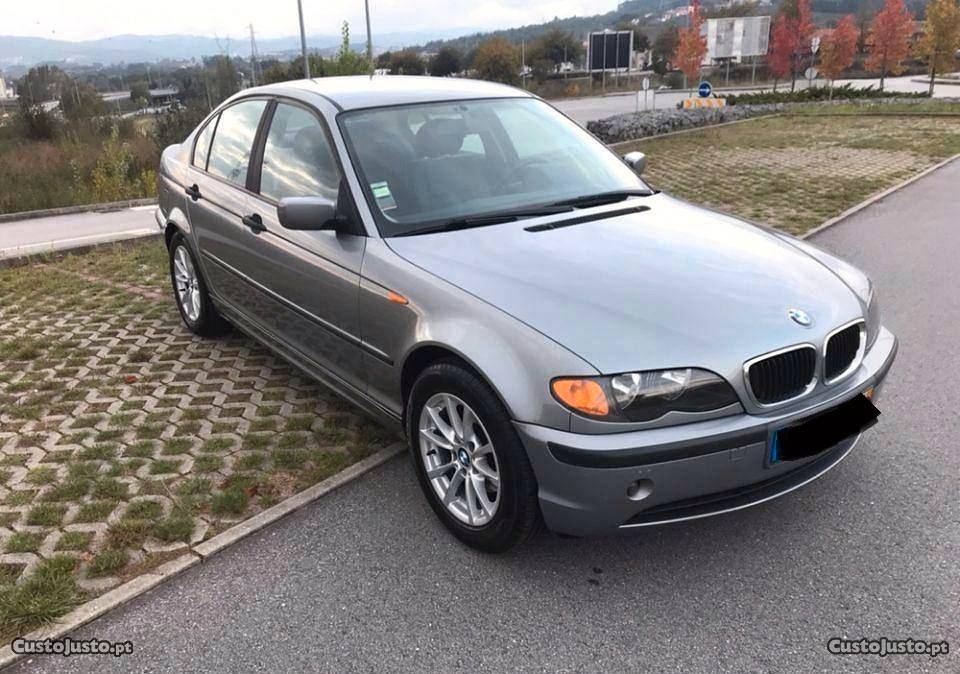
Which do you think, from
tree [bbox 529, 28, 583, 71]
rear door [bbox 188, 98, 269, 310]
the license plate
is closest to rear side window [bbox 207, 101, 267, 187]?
rear door [bbox 188, 98, 269, 310]

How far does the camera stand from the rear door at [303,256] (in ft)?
11.5

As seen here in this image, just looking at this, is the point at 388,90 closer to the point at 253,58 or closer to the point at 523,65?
the point at 253,58

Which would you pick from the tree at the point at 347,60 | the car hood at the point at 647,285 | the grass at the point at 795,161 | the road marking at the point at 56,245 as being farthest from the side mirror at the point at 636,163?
the tree at the point at 347,60

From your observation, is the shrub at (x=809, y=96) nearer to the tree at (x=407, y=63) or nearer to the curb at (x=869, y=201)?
the curb at (x=869, y=201)

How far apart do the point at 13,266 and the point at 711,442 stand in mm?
7888

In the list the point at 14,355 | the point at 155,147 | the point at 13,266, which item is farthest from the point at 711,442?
the point at 155,147

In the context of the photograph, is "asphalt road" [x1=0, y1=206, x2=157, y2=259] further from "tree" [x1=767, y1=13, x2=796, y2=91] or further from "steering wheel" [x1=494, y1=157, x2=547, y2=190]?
"tree" [x1=767, y1=13, x2=796, y2=91]

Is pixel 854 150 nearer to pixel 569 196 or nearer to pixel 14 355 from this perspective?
pixel 569 196

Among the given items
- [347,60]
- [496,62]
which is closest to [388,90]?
[347,60]

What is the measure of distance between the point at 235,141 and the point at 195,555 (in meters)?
2.62

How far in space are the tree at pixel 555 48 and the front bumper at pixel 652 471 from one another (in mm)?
76172

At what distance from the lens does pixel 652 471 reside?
2.51 metres

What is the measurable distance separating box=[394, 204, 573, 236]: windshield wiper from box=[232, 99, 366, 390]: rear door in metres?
0.32

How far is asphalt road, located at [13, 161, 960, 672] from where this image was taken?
251 cm
